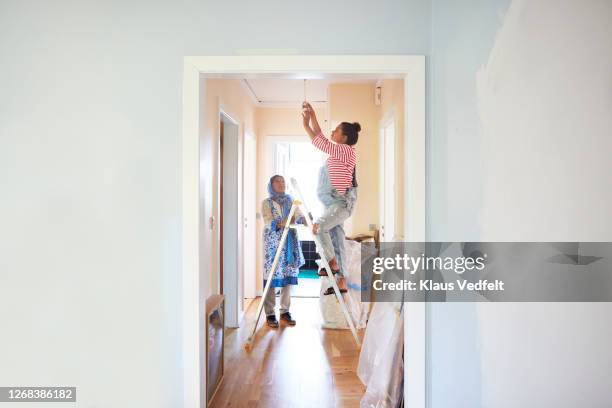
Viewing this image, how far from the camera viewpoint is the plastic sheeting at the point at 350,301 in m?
3.92

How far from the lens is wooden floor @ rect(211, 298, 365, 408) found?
2.56 meters

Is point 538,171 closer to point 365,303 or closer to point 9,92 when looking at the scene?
point 9,92

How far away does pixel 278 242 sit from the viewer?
3947 millimetres

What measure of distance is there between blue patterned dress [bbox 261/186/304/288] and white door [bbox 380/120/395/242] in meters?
0.85

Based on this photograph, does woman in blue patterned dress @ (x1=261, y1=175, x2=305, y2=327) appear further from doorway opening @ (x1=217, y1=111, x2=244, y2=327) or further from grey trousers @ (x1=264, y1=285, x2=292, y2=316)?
doorway opening @ (x1=217, y1=111, x2=244, y2=327)

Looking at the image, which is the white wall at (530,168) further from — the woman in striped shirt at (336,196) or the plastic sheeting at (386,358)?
the woman in striped shirt at (336,196)

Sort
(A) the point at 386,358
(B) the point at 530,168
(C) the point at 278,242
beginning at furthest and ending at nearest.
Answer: (C) the point at 278,242 → (A) the point at 386,358 → (B) the point at 530,168

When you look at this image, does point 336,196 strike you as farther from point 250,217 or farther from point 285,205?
point 250,217

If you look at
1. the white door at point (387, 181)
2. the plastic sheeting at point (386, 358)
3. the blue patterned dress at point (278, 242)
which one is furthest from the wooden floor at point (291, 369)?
the white door at point (387, 181)

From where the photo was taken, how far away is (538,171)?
1.39 m

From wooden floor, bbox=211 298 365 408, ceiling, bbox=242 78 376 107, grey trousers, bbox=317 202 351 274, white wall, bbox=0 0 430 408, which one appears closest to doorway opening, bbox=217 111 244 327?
wooden floor, bbox=211 298 365 408

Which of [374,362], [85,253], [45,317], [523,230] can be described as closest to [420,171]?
[523,230]

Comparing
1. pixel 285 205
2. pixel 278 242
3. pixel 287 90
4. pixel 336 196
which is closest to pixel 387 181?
pixel 336 196

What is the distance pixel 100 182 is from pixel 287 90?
9.60 feet
